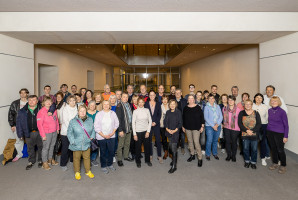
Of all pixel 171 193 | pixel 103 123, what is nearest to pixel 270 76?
pixel 171 193

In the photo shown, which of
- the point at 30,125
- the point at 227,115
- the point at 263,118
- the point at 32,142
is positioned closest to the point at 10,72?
the point at 30,125

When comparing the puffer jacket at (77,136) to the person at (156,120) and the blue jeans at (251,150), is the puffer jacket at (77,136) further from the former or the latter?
the blue jeans at (251,150)

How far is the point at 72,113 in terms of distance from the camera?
13.1 ft

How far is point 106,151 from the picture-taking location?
13.2 ft

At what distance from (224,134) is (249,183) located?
144 cm

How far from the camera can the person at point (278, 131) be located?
3904 mm

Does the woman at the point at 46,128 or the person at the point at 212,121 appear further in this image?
the person at the point at 212,121

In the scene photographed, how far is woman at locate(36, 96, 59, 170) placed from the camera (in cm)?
394

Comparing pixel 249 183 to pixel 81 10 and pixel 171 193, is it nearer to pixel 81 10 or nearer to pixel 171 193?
pixel 171 193

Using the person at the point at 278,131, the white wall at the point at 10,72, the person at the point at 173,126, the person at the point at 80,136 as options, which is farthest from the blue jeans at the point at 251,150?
the white wall at the point at 10,72

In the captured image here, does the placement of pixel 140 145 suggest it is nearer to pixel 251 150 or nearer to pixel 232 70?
pixel 251 150

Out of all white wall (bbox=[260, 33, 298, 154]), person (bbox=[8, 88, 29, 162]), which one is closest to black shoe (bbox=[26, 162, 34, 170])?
person (bbox=[8, 88, 29, 162])

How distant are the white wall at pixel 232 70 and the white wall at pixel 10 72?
784 centimetres

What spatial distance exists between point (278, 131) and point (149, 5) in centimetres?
399
